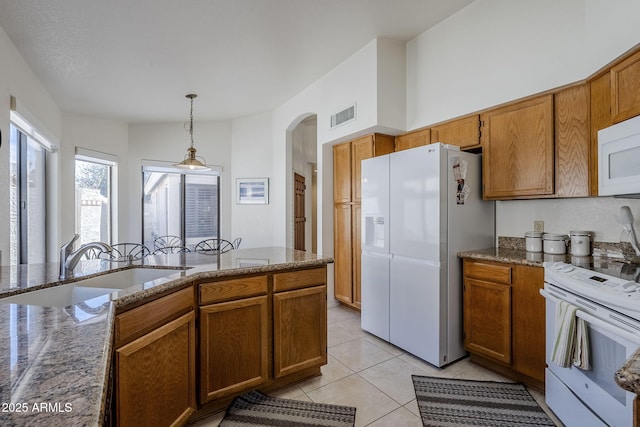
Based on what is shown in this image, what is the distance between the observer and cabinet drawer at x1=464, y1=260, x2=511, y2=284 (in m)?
2.24

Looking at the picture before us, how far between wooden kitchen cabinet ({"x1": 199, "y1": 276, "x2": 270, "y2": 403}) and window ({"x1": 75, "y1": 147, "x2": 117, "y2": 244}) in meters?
3.82

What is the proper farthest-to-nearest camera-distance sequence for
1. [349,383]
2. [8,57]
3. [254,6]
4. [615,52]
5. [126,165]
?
1. [126,165]
2. [8,57]
3. [254,6]
4. [349,383]
5. [615,52]

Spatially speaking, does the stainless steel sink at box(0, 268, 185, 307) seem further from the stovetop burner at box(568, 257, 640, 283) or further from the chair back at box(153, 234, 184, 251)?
the chair back at box(153, 234, 184, 251)

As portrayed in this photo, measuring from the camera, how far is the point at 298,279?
2.16m

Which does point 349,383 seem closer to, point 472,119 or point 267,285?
point 267,285

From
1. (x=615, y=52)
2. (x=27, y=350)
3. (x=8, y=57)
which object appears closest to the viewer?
(x=27, y=350)

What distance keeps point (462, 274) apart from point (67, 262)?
261 cm

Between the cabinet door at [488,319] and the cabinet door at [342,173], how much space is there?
1.71 meters

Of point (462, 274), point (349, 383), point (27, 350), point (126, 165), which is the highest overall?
point (126, 165)

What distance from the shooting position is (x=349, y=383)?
227cm

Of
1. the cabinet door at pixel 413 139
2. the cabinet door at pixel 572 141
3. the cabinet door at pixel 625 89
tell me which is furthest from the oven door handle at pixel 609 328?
the cabinet door at pixel 413 139

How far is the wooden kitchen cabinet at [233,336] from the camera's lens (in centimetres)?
183

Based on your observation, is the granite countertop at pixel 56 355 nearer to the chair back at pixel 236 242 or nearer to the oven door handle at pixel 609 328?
the oven door handle at pixel 609 328

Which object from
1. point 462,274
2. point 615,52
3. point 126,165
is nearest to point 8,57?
point 126,165
